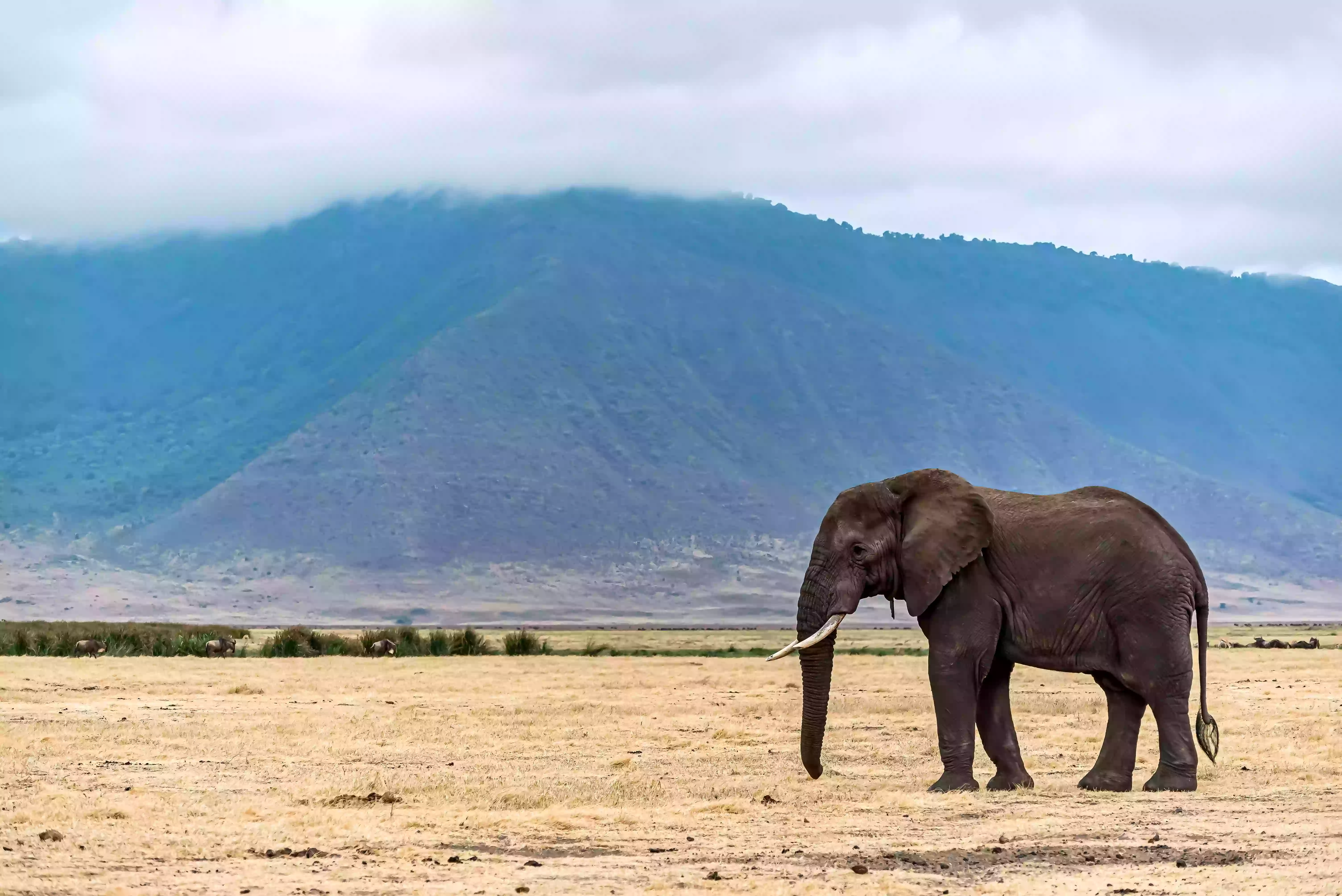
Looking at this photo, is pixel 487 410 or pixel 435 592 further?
pixel 487 410

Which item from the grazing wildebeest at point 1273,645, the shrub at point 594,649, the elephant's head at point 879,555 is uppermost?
the elephant's head at point 879,555

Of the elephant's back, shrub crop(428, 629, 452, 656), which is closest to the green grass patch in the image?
shrub crop(428, 629, 452, 656)

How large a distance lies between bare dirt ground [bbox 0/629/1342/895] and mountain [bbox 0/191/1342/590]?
347 feet

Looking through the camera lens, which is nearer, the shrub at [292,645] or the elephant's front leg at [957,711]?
the elephant's front leg at [957,711]

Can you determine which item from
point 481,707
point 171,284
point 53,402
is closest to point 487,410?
point 53,402

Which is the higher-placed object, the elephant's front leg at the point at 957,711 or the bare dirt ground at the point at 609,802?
the elephant's front leg at the point at 957,711

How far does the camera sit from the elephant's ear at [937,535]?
52.0 feet

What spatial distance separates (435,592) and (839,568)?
4369 inches

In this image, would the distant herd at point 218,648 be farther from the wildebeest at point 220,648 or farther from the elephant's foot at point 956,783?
the elephant's foot at point 956,783

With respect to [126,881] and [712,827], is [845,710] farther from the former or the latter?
[126,881]

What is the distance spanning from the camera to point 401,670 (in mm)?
38062

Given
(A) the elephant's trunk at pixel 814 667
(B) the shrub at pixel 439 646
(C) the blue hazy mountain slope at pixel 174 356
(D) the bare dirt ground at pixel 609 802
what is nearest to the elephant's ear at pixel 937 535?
(A) the elephant's trunk at pixel 814 667

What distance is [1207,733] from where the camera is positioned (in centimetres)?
1602

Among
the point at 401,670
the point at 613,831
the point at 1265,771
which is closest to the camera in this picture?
the point at 613,831
